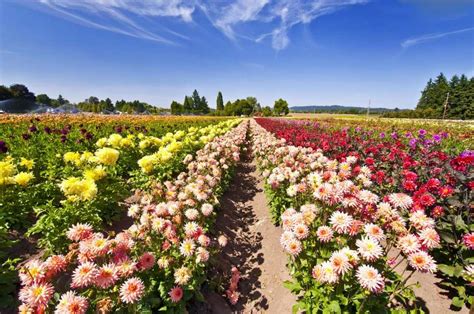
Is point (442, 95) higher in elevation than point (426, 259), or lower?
higher

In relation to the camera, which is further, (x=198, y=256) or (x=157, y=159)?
(x=157, y=159)

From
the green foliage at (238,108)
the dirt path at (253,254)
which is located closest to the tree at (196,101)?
the green foliage at (238,108)

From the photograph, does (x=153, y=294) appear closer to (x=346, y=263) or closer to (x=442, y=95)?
(x=346, y=263)

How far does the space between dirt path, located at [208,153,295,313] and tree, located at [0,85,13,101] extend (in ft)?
317

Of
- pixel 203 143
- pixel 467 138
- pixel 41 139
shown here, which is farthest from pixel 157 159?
pixel 467 138

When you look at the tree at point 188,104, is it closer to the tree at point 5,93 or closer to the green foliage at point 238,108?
the green foliage at point 238,108

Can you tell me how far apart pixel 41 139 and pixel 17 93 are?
98219 millimetres

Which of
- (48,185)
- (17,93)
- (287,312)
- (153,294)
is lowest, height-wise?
(287,312)

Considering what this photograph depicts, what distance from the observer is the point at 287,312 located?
9.83 feet

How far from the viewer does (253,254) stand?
4.23 m

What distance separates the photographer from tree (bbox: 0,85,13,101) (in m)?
72.3

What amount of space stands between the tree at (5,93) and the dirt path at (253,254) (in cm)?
9658

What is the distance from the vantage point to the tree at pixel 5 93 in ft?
237

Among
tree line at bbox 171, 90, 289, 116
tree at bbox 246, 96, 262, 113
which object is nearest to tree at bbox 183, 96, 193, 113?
tree line at bbox 171, 90, 289, 116
